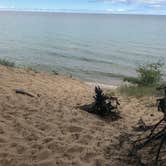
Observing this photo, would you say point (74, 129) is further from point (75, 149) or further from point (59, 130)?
point (75, 149)

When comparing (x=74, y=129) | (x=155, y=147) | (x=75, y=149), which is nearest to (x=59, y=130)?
(x=74, y=129)

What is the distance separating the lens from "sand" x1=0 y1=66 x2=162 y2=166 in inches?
191

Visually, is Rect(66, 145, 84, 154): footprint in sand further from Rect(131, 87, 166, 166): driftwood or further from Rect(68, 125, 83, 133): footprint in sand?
Rect(68, 125, 83, 133): footprint in sand

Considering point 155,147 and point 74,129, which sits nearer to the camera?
point 155,147

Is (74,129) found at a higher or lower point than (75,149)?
higher

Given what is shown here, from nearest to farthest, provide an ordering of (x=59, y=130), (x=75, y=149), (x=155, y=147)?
(x=155, y=147) < (x=75, y=149) < (x=59, y=130)

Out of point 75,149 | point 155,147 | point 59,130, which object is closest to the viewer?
point 155,147

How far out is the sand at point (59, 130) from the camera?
4.86 m

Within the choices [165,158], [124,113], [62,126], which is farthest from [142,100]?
[165,158]

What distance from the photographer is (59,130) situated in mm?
6121

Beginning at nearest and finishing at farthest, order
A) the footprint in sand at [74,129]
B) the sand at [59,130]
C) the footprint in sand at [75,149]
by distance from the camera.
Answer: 1. the sand at [59,130]
2. the footprint in sand at [75,149]
3. the footprint in sand at [74,129]

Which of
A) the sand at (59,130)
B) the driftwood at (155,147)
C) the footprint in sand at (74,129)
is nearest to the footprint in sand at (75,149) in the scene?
the sand at (59,130)

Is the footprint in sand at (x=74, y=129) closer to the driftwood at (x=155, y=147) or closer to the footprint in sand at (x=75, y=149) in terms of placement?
the footprint in sand at (x=75, y=149)

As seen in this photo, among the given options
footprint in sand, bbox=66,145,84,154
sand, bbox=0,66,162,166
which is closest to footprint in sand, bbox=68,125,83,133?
sand, bbox=0,66,162,166
